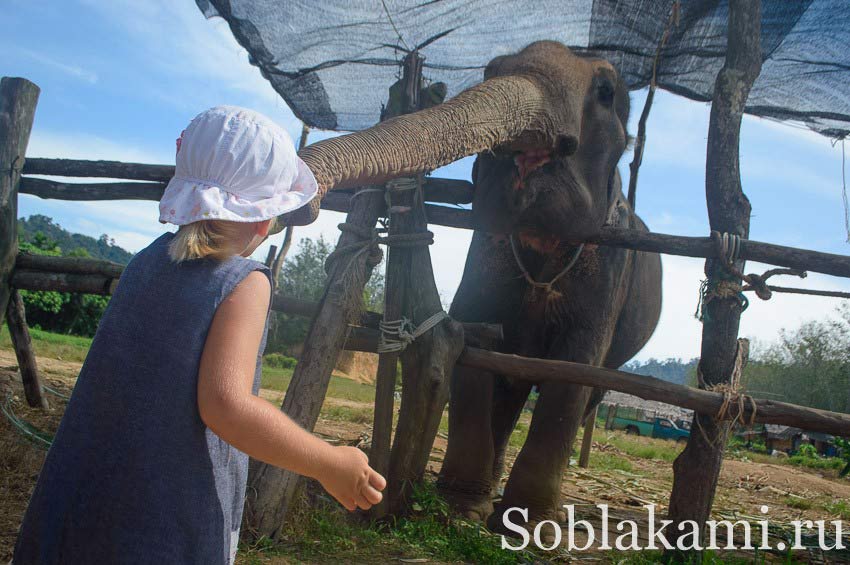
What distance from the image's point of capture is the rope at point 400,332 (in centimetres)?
391

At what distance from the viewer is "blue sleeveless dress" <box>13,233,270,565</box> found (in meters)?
1.60

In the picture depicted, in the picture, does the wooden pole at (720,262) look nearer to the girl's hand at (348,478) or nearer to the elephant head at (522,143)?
the elephant head at (522,143)

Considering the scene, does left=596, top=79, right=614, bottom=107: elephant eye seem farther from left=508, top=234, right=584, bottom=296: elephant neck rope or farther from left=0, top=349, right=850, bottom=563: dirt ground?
left=0, top=349, right=850, bottom=563: dirt ground

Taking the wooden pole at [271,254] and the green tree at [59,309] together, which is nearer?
the wooden pole at [271,254]

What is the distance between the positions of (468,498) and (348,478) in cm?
322

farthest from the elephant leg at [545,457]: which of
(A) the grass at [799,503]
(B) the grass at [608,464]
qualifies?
(B) the grass at [608,464]

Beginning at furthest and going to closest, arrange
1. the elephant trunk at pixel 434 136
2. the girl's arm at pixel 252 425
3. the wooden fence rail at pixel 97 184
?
1. the wooden fence rail at pixel 97 184
2. the elephant trunk at pixel 434 136
3. the girl's arm at pixel 252 425

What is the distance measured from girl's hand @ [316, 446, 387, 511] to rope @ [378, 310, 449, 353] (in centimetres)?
229

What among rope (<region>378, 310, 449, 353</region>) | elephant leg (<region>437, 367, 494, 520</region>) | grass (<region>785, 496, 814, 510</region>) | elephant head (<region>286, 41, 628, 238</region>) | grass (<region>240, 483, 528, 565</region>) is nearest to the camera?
elephant head (<region>286, 41, 628, 238</region>)

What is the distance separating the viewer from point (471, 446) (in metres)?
4.71

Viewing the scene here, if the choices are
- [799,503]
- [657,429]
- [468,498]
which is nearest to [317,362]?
[468,498]

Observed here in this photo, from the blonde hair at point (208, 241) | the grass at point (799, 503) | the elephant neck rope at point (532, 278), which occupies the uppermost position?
the elephant neck rope at point (532, 278)

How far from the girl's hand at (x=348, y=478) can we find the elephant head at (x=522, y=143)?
4.11 feet

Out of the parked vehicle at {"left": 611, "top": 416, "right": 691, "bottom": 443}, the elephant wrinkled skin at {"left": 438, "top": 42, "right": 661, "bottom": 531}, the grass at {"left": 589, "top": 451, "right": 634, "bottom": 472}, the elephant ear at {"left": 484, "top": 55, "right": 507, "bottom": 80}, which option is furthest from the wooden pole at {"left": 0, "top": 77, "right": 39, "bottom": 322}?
the parked vehicle at {"left": 611, "top": 416, "right": 691, "bottom": 443}
